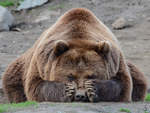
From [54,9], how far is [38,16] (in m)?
0.63

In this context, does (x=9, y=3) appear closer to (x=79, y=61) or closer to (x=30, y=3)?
(x=30, y=3)

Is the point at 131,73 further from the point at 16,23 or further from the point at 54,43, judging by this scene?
the point at 16,23

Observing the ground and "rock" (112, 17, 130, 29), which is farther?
"rock" (112, 17, 130, 29)

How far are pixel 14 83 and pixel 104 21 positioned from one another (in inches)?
302

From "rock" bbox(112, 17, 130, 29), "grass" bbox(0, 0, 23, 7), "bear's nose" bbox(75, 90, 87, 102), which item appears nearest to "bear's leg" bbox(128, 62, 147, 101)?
"bear's nose" bbox(75, 90, 87, 102)

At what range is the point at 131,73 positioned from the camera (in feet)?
26.7

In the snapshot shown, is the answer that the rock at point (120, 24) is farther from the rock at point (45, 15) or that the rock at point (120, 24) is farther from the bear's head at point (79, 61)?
the bear's head at point (79, 61)

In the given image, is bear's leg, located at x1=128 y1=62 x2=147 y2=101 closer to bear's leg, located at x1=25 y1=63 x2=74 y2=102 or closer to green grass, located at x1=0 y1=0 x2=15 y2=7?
bear's leg, located at x1=25 y1=63 x2=74 y2=102

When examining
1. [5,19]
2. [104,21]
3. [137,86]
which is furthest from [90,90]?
[5,19]

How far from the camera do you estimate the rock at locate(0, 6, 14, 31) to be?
15.3m

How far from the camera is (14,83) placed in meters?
8.38

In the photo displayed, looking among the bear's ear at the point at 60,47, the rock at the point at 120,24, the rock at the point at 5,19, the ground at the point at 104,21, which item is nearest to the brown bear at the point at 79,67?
the bear's ear at the point at 60,47

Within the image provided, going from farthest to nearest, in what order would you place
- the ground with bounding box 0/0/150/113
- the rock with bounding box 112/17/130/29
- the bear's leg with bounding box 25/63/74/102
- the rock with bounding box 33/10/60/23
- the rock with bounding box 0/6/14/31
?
the rock with bounding box 33/10/60/23, the rock with bounding box 0/6/14/31, the rock with bounding box 112/17/130/29, the ground with bounding box 0/0/150/113, the bear's leg with bounding box 25/63/74/102

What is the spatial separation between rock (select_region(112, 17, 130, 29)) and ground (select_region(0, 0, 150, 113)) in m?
0.15
